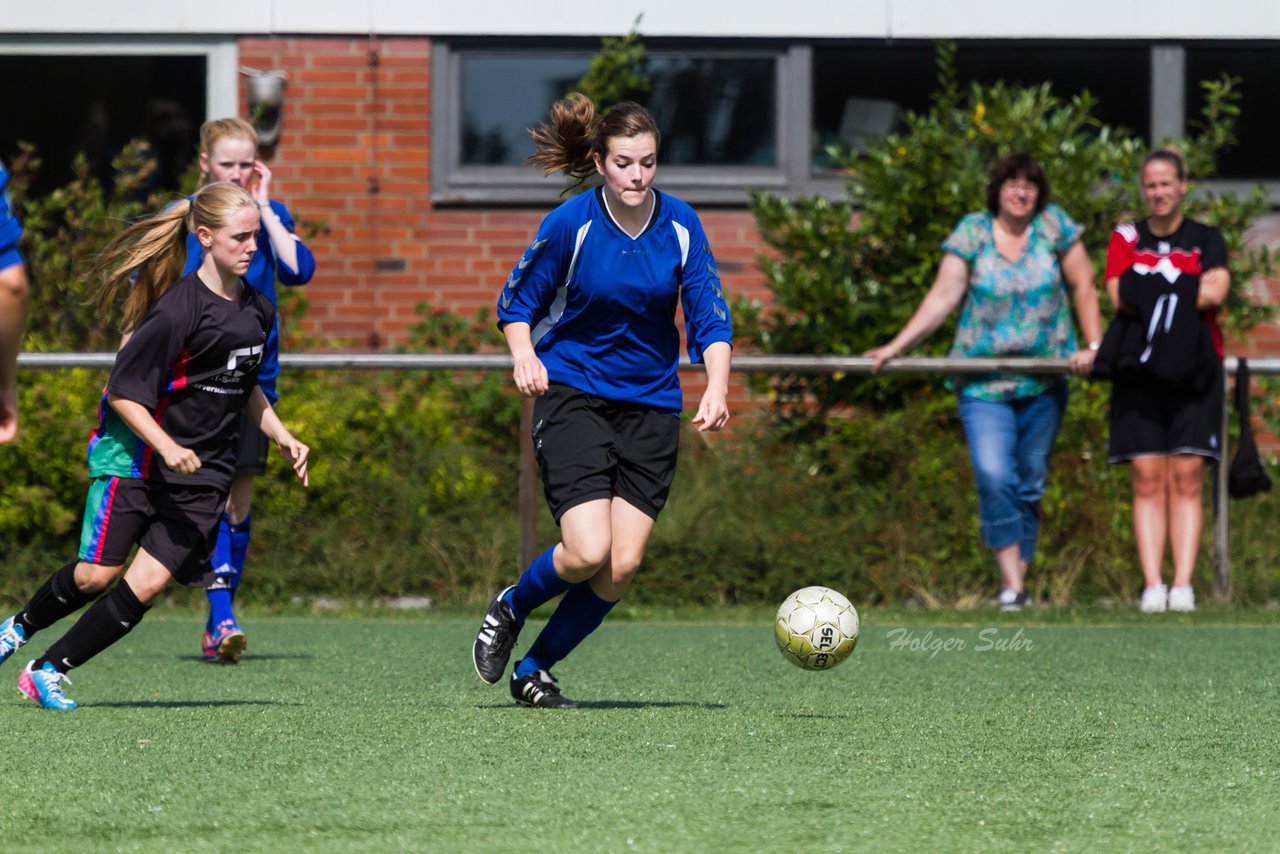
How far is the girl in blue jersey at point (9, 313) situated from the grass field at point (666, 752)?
0.79 metres

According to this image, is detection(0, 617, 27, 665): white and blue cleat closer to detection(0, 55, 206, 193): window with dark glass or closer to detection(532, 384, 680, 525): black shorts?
detection(532, 384, 680, 525): black shorts

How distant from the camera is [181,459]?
17.4ft

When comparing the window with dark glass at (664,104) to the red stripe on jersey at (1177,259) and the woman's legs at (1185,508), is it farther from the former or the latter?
the woman's legs at (1185,508)

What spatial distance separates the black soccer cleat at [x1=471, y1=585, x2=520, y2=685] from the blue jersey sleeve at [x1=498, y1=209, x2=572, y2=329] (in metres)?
0.84

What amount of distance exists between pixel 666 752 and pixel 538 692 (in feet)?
3.44

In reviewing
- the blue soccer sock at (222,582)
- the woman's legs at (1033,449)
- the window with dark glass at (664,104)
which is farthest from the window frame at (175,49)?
the woman's legs at (1033,449)

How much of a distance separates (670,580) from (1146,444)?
2.29 meters

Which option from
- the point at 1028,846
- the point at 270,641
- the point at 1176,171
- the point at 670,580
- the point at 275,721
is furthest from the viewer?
the point at 670,580

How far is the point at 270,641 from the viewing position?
25.6ft

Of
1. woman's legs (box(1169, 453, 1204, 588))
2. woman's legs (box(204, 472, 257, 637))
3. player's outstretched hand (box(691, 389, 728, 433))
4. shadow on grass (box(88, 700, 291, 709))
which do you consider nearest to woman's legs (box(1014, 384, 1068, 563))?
woman's legs (box(1169, 453, 1204, 588))

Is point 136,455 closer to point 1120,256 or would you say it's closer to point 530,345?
point 530,345

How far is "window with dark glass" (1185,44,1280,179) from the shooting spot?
11.7 m

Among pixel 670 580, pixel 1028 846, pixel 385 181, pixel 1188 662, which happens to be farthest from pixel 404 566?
pixel 1028 846

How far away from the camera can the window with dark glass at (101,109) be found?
11.9m
